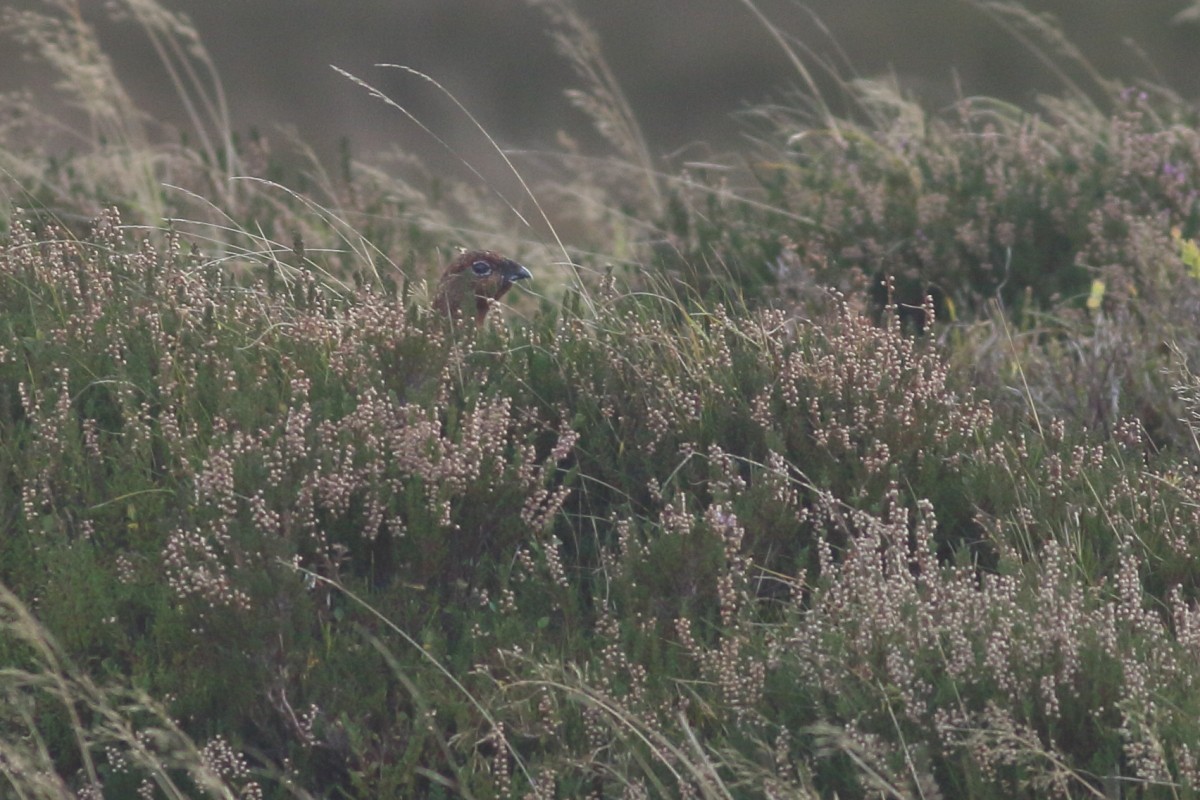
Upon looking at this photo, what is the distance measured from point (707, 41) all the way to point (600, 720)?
21929mm

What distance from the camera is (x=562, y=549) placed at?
142 inches

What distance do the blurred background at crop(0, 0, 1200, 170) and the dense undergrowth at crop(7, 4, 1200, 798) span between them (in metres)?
12.2

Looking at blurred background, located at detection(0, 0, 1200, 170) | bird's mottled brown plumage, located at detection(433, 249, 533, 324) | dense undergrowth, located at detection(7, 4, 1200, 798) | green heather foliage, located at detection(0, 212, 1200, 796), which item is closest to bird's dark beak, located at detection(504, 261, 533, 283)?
bird's mottled brown plumage, located at detection(433, 249, 533, 324)

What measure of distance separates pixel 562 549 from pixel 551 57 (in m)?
18.9

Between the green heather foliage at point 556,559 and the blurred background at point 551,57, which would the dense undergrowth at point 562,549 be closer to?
the green heather foliage at point 556,559

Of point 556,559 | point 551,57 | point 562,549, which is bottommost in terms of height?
point 551,57

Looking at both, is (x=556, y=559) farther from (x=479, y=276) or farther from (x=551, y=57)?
(x=551, y=57)

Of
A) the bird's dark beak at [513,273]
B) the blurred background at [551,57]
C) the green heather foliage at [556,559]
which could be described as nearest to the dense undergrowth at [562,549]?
the green heather foliage at [556,559]

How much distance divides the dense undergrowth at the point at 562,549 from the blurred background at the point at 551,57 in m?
12.2

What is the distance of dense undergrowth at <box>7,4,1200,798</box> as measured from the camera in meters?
2.93

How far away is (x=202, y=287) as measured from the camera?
4160 mm

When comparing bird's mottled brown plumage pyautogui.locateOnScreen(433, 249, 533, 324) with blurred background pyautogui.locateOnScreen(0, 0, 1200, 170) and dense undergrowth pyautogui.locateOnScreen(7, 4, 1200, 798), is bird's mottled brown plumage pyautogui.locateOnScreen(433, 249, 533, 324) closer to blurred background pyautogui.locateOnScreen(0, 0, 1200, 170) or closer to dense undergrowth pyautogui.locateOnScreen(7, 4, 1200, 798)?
dense undergrowth pyautogui.locateOnScreen(7, 4, 1200, 798)

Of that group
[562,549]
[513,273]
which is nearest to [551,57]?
[513,273]

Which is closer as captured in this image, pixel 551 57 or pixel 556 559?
pixel 556 559
